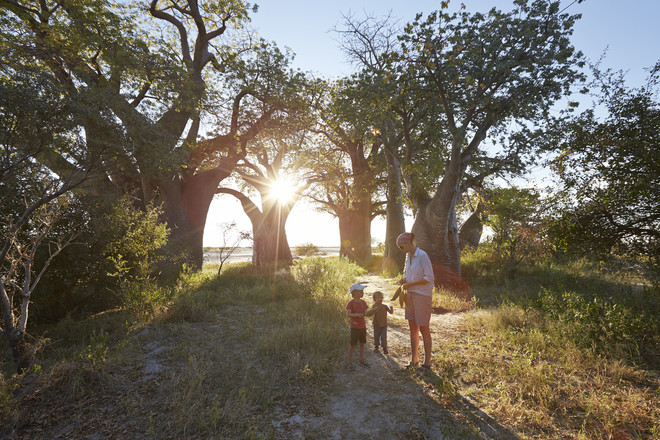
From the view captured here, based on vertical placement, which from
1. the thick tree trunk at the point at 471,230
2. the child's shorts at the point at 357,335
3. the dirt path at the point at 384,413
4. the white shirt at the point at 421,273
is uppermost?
the thick tree trunk at the point at 471,230

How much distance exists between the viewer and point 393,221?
16578mm

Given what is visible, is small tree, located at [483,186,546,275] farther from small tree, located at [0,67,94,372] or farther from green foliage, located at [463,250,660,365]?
small tree, located at [0,67,94,372]

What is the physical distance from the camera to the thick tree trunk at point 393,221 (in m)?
15.5

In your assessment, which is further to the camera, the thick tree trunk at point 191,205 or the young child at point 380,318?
the thick tree trunk at point 191,205

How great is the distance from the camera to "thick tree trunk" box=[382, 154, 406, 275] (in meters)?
15.5

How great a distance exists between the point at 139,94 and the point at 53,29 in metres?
2.96

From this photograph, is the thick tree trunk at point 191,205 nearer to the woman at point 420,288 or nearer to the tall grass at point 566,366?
the woman at point 420,288

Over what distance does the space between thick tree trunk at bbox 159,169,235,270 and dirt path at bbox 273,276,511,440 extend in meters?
11.4

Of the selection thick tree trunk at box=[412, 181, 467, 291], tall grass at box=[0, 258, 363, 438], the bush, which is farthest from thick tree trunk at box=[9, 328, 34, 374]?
the bush

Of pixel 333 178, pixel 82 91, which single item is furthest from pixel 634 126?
pixel 333 178

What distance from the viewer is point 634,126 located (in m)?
5.14

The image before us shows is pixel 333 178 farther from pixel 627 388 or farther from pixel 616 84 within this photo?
pixel 627 388

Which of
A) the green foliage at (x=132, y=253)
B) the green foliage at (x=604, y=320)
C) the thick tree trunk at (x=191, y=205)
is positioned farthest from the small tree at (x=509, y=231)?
the thick tree trunk at (x=191, y=205)

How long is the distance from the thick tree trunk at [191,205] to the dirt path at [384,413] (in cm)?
1142
